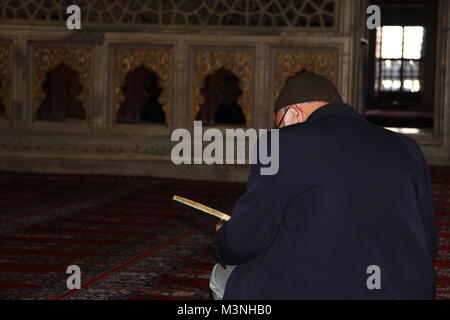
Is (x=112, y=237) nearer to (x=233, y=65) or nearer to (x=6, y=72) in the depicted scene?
(x=233, y=65)

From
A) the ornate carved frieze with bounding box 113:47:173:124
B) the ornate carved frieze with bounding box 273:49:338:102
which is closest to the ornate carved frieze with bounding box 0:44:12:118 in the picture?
the ornate carved frieze with bounding box 113:47:173:124

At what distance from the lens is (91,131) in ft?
25.3

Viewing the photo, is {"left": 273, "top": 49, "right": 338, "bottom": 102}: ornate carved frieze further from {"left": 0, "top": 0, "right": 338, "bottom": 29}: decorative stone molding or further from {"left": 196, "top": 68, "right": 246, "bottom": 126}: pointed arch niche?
{"left": 196, "top": 68, "right": 246, "bottom": 126}: pointed arch niche

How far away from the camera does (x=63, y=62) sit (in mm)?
7668

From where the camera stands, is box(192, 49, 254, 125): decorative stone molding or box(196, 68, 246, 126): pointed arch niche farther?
box(196, 68, 246, 126): pointed arch niche

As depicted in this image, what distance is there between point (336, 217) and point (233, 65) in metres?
5.65

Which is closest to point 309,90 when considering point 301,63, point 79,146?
point 301,63

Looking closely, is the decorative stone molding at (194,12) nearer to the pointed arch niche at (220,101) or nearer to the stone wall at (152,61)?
the stone wall at (152,61)

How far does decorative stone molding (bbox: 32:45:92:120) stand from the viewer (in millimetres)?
7641

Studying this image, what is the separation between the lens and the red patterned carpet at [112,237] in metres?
3.64

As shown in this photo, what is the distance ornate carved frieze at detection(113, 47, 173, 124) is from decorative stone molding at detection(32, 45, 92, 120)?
9.7 inches

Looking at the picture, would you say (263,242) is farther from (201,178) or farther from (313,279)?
(201,178)

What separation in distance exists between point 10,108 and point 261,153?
620 centimetres
